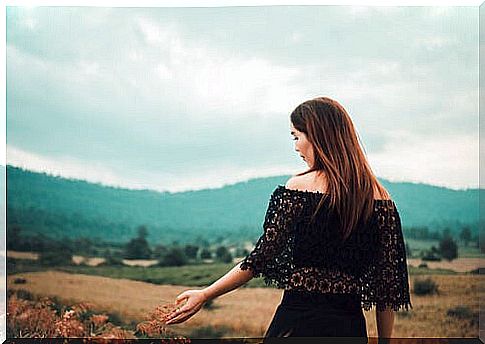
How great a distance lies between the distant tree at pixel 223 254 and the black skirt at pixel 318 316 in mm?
2052

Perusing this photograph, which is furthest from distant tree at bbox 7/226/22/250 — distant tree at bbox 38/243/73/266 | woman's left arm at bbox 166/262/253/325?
woman's left arm at bbox 166/262/253/325

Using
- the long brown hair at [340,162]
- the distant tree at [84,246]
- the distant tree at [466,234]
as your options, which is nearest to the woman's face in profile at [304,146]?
the long brown hair at [340,162]

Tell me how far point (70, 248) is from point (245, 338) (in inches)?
51.0

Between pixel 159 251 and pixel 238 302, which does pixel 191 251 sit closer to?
pixel 159 251

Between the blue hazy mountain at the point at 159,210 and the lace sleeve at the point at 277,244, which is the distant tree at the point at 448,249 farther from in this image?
the lace sleeve at the point at 277,244

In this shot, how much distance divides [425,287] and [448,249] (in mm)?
294

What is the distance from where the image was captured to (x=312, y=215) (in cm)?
372

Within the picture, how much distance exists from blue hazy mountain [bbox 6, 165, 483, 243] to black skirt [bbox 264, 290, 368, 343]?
2066 millimetres

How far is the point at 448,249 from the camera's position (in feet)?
19.0

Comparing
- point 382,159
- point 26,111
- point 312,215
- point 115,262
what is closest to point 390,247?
point 312,215

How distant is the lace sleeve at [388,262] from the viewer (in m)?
3.79

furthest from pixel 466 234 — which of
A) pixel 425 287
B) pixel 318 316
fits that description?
pixel 318 316

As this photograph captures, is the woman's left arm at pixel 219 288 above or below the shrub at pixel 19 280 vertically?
above

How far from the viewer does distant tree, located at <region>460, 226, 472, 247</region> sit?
19.0 feet
